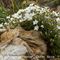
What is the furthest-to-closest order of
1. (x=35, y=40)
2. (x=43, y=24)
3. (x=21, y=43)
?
(x=43, y=24)
(x=35, y=40)
(x=21, y=43)

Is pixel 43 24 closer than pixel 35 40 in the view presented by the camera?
No

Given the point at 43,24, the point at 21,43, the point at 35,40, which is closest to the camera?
the point at 21,43

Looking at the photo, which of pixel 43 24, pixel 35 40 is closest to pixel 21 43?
pixel 35 40

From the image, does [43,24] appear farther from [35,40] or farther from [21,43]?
[21,43]

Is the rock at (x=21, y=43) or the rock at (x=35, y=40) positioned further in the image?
the rock at (x=35, y=40)

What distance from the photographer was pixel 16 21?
13.9 feet

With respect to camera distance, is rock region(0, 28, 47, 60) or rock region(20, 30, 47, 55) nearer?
rock region(0, 28, 47, 60)

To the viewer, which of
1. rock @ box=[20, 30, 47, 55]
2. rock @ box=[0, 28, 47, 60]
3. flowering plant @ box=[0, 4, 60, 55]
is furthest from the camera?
flowering plant @ box=[0, 4, 60, 55]

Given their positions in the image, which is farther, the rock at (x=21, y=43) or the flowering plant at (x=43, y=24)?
the flowering plant at (x=43, y=24)

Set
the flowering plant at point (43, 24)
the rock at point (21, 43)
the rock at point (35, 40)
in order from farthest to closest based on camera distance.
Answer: the flowering plant at point (43, 24) → the rock at point (35, 40) → the rock at point (21, 43)

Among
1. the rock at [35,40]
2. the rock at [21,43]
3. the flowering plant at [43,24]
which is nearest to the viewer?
the rock at [21,43]

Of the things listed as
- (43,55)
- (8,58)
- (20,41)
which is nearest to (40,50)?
(43,55)

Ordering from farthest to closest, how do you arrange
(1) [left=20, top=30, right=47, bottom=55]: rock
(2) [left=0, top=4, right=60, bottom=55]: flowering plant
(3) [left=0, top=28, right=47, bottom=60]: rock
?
(2) [left=0, top=4, right=60, bottom=55]: flowering plant → (1) [left=20, top=30, right=47, bottom=55]: rock → (3) [left=0, top=28, right=47, bottom=60]: rock

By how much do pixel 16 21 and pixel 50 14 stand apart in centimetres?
55
